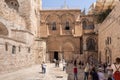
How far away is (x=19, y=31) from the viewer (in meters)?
29.6

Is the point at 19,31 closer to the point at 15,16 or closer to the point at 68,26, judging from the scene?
the point at 15,16

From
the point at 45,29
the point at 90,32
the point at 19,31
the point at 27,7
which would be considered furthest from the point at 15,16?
the point at 90,32

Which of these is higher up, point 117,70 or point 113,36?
point 113,36

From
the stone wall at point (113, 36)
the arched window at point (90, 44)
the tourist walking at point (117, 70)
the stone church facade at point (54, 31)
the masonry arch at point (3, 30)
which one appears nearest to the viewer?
the tourist walking at point (117, 70)

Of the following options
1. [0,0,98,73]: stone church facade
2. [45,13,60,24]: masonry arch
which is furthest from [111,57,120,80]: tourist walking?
[45,13,60,24]: masonry arch

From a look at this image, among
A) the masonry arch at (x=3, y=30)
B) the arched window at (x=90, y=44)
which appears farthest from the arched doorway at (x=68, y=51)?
the masonry arch at (x=3, y=30)

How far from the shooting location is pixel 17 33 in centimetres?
2942

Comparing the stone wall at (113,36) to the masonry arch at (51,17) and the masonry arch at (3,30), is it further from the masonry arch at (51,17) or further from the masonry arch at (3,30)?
the masonry arch at (51,17)

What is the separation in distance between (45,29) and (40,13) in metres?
2.82

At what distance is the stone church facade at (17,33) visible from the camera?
2142cm

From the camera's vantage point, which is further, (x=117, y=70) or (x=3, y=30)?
(x=3, y=30)

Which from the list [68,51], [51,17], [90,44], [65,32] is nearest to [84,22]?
[65,32]

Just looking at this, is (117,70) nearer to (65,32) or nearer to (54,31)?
(65,32)

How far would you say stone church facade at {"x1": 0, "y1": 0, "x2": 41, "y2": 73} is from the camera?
21.4 meters
